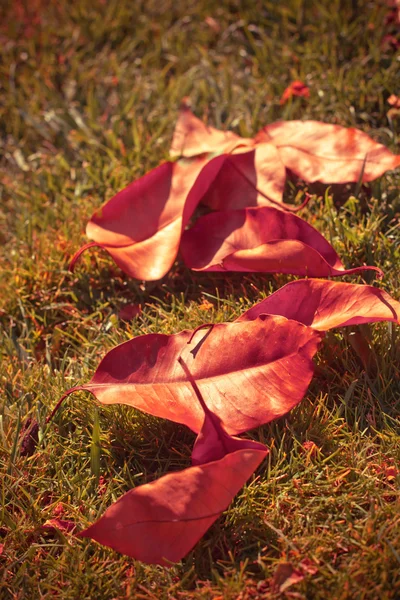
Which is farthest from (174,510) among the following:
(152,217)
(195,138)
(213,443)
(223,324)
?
(195,138)

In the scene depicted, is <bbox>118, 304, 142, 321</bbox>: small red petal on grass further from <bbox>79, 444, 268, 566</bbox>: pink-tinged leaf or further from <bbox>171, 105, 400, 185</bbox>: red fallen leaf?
<bbox>79, 444, 268, 566</bbox>: pink-tinged leaf

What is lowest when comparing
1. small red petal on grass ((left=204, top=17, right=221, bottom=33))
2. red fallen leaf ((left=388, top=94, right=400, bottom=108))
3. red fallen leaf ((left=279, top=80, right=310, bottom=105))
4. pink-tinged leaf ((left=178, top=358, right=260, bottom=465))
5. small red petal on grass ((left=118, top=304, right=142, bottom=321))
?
small red petal on grass ((left=118, top=304, right=142, bottom=321))

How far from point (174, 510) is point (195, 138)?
1.31 meters

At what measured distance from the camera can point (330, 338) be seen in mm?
1588

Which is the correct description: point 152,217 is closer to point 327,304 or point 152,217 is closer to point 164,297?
point 164,297

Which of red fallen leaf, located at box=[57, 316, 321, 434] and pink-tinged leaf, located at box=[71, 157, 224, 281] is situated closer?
red fallen leaf, located at box=[57, 316, 321, 434]

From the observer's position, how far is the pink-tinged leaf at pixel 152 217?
68.7 inches

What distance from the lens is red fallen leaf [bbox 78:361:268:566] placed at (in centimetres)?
123

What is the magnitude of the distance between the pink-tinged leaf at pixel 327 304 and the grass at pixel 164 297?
0.14m

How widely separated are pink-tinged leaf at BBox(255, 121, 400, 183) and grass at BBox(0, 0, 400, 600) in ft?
0.30

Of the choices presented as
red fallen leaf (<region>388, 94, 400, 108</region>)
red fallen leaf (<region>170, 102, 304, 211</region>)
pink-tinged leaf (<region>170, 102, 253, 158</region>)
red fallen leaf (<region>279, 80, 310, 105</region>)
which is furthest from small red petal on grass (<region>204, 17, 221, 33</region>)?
red fallen leaf (<region>170, 102, 304, 211</region>)

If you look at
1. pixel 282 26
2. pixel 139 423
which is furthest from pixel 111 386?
pixel 282 26

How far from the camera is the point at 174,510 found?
4.04 ft

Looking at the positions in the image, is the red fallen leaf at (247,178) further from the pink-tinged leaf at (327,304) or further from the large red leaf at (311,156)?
the pink-tinged leaf at (327,304)
